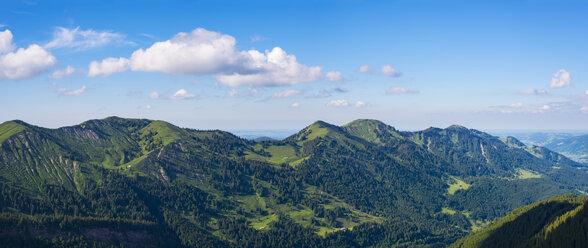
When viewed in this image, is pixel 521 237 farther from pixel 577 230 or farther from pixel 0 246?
pixel 0 246

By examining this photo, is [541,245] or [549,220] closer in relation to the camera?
[541,245]

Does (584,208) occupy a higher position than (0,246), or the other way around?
(584,208)

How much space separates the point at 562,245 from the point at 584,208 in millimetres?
22290

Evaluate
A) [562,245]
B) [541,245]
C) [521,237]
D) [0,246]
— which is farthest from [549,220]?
[0,246]

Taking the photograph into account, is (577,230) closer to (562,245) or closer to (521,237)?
(562,245)

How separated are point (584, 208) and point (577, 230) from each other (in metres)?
16.2

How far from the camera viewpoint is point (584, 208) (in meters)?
153

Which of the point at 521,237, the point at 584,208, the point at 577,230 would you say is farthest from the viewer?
the point at 521,237

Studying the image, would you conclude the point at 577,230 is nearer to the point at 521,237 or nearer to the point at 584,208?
the point at 584,208

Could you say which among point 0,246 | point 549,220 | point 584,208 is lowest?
point 0,246

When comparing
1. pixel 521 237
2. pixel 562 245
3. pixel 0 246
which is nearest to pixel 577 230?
pixel 562 245

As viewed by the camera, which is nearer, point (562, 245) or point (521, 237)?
point (562, 245)

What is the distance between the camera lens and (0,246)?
7692 inches

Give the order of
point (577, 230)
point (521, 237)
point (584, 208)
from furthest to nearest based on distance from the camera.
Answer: point (521, 237) < point (584, 208) < point (577, 230)
